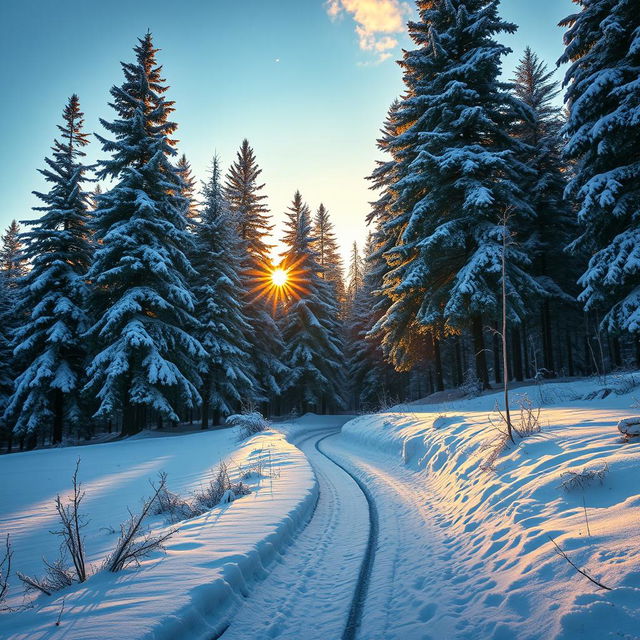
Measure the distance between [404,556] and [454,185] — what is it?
1530cm

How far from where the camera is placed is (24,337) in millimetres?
21891

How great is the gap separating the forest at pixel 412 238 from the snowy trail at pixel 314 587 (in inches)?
294

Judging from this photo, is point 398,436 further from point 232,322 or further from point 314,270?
point 314,270

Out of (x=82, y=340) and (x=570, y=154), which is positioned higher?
(x=570, y=154)

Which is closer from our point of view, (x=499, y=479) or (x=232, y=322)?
(x=499, y=479)

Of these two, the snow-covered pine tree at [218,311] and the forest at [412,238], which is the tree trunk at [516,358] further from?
the snow-covered pine tree at [218,311]

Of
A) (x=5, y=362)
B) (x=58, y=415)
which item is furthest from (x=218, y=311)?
(x=5, y=362)

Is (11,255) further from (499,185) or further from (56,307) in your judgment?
(499,185)

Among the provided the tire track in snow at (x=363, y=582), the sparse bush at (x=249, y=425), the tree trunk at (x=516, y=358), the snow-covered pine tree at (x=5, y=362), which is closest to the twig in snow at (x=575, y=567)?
the tire track in snow at (x=363, y=582)

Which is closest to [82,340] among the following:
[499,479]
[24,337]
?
[24,337]

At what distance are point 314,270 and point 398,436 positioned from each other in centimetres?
A: 2381

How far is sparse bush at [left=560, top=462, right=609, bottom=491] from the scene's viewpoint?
13.3 ft

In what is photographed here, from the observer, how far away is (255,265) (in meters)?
31.1

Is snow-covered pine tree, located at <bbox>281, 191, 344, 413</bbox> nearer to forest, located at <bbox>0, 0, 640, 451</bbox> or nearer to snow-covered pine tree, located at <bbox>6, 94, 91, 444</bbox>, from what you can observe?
forest, located at <bbox>0, 0, 640, 451</bbox>
